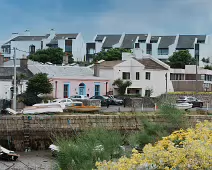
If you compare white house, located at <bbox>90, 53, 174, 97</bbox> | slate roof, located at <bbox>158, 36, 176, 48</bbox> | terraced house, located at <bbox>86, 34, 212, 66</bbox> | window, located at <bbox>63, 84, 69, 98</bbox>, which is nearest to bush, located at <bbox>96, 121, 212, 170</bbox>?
window, located at <bbox>63, 84, 69, 98</bbox>

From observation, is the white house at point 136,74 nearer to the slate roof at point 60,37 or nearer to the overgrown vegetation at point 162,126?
the overgrown vegetation at point 162,126

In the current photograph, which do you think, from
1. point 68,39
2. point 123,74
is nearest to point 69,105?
point 123,74

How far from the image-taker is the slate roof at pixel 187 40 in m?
110

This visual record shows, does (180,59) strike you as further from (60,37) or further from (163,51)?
(60,37)

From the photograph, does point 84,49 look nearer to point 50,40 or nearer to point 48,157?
point 50,40

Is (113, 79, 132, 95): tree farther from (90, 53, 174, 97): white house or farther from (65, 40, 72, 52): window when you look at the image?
(65, 40, 72, 52): window

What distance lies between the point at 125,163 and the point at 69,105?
33495 millimetres

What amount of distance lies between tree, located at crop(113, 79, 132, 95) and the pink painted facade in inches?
47.6

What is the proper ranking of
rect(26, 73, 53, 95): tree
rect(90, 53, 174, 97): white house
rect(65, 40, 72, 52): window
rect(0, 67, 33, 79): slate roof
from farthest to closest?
rect(65, 40, 72, 52): window, rect(90, 53, 174, 97): white house, rect(0, 67, 33, 79): slate roof, rect(26, 73, 53, 95): tree

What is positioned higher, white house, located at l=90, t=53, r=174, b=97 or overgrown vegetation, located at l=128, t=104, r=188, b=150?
white house, located at l=90, t=53, r=174, b=97

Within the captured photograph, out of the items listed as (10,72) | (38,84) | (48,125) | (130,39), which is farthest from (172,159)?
(130,39)

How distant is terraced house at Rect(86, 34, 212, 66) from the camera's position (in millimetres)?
108688

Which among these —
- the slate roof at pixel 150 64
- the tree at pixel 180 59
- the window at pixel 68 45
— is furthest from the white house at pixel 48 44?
the slate roof at pixel 150 64

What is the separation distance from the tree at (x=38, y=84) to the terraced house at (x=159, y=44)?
187ft
